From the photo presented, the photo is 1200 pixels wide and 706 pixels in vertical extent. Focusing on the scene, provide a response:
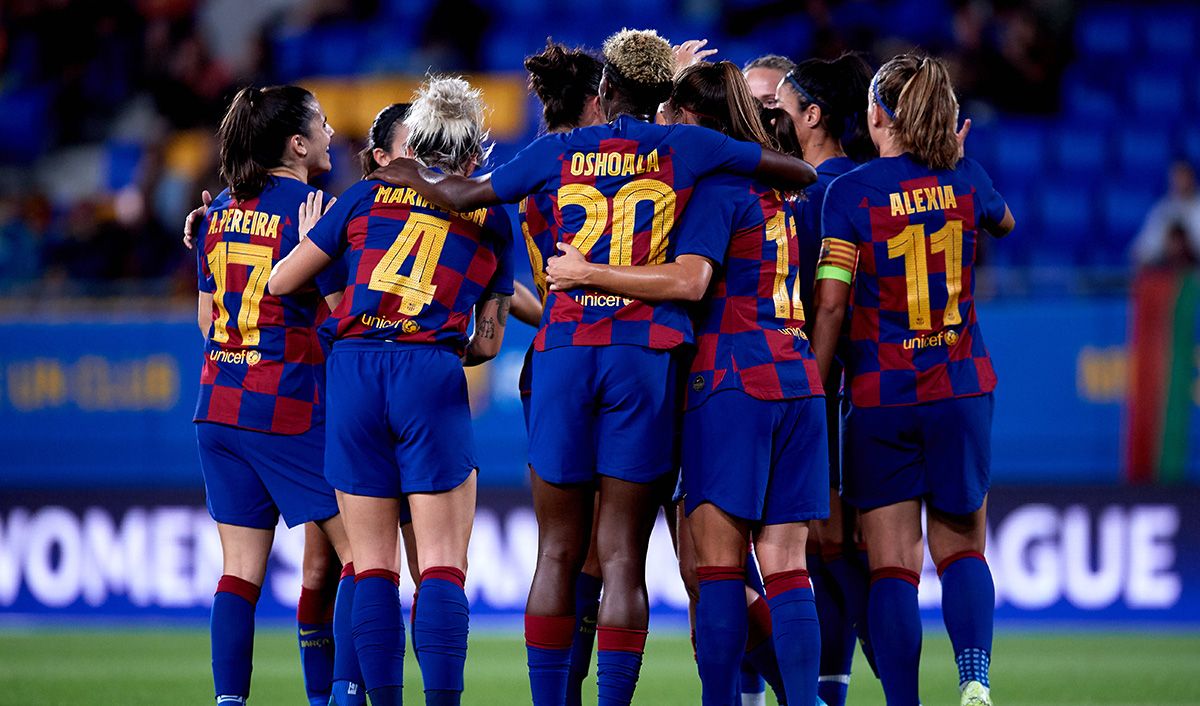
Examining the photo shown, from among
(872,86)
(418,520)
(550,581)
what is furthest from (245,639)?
(872,86)

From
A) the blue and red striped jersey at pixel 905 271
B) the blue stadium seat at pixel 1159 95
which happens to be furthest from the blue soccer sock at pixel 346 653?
the blue stadium seat at pixel 1159 95

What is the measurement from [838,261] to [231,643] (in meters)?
2.35

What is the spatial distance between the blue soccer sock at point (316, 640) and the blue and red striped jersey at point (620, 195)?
4.78ft

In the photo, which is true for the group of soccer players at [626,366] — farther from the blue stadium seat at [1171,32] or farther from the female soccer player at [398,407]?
the blue stadium seat at [1171,32]

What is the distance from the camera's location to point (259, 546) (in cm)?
542

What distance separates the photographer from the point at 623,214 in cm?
480

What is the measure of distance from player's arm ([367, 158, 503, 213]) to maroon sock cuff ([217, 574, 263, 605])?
1.43 metres

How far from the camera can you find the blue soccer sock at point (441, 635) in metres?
4.89

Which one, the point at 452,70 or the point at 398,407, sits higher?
the point at 452,70

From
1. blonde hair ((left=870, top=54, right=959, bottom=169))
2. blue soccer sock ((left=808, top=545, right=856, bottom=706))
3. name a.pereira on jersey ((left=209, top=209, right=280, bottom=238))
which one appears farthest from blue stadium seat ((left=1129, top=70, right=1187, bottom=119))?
name a.pereira on jersey ((left=209, top=209, right=280, bottom=238))

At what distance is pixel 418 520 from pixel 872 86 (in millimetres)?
2063

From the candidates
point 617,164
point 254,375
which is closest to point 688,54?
point 617,164

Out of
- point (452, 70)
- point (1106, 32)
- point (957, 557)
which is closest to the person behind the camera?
point (957, 557)

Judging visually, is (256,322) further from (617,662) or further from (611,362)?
(617,662)
